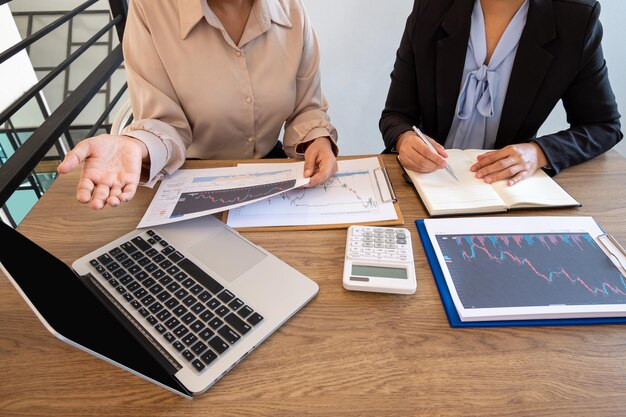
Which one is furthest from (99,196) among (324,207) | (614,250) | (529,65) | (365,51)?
(365,51)

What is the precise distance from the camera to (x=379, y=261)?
2.21 ft

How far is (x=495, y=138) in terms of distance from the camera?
118 centimetres

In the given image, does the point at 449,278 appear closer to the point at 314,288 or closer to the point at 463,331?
the point at 463,331

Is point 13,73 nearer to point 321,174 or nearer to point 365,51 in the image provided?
point 365,51

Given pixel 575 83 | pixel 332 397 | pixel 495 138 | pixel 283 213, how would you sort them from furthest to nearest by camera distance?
1. pixel 495 138
2. pixel 575 83
3. pixel 283 213
4. pixel 332 397

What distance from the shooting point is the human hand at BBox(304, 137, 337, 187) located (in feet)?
2.91

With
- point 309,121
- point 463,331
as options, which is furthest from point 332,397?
point 309,121

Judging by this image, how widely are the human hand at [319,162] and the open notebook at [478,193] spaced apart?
18 centimetres

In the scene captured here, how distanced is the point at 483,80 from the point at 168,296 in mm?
982

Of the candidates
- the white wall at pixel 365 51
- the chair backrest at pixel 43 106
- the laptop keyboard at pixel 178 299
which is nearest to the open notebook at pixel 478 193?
the laptop keyboard at pixel 178 299

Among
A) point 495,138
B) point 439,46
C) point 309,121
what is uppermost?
point 439,46

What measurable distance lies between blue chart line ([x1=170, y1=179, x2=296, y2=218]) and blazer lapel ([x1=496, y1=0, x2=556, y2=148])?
68cm

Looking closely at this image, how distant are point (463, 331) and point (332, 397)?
23 cm

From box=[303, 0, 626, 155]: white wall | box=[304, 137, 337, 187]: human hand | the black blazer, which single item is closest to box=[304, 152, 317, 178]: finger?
box=[304, 137, 337, 187]: human hand
